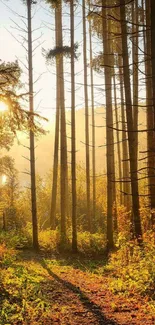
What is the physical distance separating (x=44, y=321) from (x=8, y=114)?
5.24 metres

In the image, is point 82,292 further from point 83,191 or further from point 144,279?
point 83,191

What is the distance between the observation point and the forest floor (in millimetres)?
5688

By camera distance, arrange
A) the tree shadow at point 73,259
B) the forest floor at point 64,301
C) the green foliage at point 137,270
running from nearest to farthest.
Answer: the forest floor at point 64,301 → the green foliage at point 137,270 → the tree shadow at point 73,259

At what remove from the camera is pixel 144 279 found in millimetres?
6812

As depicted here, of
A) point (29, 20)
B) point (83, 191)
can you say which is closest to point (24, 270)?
point (29, 20)

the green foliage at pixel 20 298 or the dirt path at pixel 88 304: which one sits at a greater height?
the green foliage at pixel 20 298

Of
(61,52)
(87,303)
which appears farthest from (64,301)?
(61,52)

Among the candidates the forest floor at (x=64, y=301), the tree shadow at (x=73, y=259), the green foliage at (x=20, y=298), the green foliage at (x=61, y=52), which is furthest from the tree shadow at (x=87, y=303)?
the green foliage at (x=61, y=52)

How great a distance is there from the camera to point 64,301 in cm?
683

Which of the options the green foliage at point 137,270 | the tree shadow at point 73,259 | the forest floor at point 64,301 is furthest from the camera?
the tree shadow at point 73,259

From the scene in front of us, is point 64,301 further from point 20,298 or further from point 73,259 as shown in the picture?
point 73,259

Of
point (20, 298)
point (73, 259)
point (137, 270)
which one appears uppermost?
point (137, 270)

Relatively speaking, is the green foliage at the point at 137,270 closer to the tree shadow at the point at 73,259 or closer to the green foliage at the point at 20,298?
the green foliage at the point at 20,298

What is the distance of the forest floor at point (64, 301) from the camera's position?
569 cm
